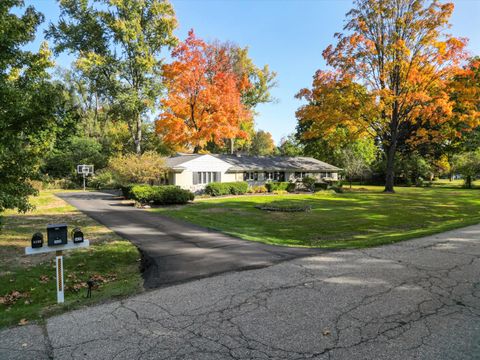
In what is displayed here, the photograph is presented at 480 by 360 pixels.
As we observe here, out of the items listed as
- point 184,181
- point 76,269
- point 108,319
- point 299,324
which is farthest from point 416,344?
point 184,181

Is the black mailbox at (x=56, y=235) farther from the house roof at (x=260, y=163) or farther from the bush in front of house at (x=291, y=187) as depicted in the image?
the bush in front of house at (x=291, y=187)

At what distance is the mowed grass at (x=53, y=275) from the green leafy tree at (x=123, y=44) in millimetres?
22963

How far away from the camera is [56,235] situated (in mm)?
5684

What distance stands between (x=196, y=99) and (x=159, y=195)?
16482mm

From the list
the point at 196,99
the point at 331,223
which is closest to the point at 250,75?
the point at 196,99

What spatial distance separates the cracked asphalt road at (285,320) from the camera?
3879mm

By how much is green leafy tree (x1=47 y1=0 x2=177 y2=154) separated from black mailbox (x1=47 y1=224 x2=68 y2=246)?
1094 inches

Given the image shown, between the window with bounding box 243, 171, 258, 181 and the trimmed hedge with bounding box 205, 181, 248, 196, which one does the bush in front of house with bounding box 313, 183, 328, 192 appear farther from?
the trimmed hedge with bounding box 205, 181, 248, 196

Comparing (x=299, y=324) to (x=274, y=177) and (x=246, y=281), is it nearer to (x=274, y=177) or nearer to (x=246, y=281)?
(x=246, y=281)

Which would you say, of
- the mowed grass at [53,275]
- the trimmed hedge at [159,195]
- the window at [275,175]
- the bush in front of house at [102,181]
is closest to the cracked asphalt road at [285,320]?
the mowed grass at [53,275]

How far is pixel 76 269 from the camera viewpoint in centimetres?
816

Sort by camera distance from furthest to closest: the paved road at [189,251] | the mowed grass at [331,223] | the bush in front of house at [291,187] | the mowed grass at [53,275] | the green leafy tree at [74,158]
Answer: the green leafy tree at [74,158]
the bush in front of house at [291,187]
the mowed grass at [331,223]
the paved road at [189,251]
the mowed grass at [53,275]

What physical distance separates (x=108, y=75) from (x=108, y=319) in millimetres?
33762

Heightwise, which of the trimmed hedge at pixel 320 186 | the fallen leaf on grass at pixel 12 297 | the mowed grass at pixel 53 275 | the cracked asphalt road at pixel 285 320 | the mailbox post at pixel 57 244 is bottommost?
the fallen leaf on grass at pixel 12 297
